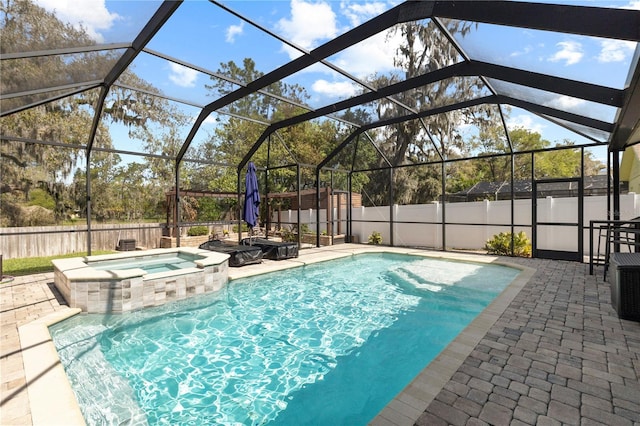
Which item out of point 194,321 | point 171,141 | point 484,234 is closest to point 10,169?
point 171,141

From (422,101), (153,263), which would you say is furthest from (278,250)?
(422,101)

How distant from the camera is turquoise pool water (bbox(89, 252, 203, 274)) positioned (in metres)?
6.93

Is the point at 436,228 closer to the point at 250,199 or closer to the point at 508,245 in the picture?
the point at 508,245

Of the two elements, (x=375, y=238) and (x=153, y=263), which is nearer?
(x=153, y=263)

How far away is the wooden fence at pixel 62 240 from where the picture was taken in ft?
34.0

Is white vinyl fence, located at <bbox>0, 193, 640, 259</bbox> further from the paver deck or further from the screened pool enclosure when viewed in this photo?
the paver deck

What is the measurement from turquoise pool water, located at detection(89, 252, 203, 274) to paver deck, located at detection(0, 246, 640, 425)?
84.2 inches

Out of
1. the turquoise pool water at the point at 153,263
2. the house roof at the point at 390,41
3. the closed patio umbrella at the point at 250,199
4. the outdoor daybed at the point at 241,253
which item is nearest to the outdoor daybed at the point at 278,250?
the outdoor daybed at the point at 241,253

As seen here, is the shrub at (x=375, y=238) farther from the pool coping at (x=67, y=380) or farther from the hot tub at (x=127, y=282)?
the pool coping at (x=67, y=380)

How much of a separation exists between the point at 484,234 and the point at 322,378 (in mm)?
9870

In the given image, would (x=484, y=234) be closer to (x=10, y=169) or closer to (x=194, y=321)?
(x=194, y=321)

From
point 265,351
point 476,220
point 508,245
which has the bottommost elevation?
point 265,351

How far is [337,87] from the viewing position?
24.3ft

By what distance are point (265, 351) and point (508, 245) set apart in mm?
8759
